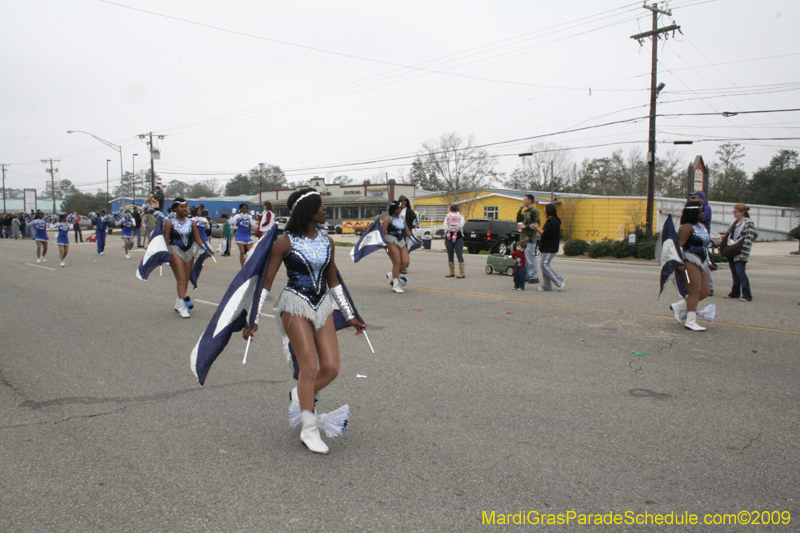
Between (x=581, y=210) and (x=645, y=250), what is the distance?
2303cm

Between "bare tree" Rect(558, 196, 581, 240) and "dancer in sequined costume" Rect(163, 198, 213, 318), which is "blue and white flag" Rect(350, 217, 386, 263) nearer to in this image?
"dancer in sequined costume" Rect(163, 198, 213, 318)

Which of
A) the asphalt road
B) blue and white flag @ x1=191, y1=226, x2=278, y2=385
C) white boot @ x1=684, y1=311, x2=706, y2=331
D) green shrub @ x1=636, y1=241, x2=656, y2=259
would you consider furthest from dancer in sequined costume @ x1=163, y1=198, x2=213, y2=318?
green shrub @ x1=636, y1=241, x2=656, y2=259

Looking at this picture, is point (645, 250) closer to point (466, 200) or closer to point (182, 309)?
point (182, 309)

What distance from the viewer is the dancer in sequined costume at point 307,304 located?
4.14 meters

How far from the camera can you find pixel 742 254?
1052 cm

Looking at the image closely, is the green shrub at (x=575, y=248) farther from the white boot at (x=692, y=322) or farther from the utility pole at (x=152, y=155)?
the utility pole at (x=152, y=155)

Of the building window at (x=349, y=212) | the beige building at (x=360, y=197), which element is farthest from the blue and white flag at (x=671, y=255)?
the building window at (x=349, y=212)

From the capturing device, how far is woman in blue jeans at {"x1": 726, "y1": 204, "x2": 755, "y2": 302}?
34.6 ft

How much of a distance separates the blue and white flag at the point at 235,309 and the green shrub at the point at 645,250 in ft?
70.4

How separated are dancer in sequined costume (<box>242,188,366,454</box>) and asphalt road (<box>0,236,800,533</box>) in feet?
1.40

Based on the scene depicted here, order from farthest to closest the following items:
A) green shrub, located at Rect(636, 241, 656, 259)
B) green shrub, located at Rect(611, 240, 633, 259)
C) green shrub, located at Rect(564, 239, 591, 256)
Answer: green shrub, located at Rect(564, 239, 591, 256)
green shrub, located at Rect(611, 240, 633, 259)
green shrub, located at Rect(636, 241, 656, 259)

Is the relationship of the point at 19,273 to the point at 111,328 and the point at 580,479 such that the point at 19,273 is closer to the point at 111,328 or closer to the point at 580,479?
the point at 111,328

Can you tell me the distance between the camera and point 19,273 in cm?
1717

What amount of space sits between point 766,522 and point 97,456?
13.3 ft
